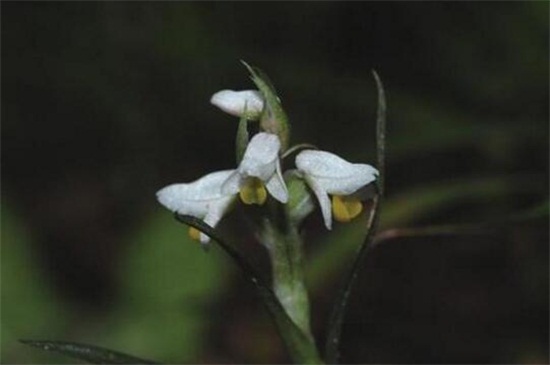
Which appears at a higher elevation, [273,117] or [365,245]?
[273,117]

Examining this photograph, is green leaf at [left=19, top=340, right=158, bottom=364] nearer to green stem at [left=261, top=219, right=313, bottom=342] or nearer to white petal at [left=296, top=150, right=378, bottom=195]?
green stem at [left=261, top=219, right=313, bottom=342]

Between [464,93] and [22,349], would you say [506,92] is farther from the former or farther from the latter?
[22,349]

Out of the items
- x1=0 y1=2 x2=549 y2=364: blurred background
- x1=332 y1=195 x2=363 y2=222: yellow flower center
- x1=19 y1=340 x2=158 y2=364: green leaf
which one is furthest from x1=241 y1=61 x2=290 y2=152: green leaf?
x1=0 y1=2 x2=549 y2=364: blurred background

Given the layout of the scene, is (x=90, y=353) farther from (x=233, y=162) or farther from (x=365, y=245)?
(x=233, y=162)

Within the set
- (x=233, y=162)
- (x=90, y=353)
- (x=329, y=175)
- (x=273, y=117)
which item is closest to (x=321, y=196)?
(x=329, y=175)

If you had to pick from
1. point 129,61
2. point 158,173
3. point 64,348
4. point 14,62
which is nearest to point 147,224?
point 158,173

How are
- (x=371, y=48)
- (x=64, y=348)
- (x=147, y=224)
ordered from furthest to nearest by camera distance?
(x=371, y=48) → (x=147, y=224) → (x=64, y=348)
